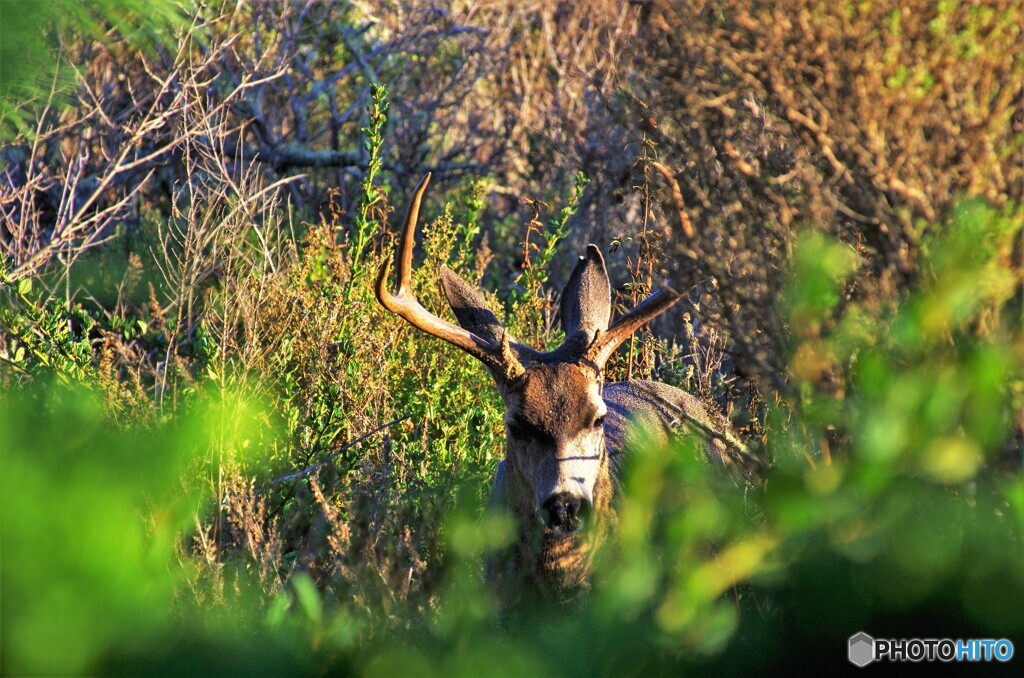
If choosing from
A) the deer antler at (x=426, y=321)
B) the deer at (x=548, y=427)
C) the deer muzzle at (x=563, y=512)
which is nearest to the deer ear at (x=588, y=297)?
the deer at (x=548, y=427)

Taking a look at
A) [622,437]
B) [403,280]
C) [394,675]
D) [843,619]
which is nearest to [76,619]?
[394,675]

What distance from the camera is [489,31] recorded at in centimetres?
1081

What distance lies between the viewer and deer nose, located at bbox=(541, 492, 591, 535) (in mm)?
4496

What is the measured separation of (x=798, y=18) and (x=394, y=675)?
6.94 feet

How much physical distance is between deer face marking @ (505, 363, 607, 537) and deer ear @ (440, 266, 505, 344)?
1.41 feet

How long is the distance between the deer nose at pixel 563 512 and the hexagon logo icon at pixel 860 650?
2290mm

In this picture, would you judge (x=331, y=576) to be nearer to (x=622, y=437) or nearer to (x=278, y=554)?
(x=278, y=554)

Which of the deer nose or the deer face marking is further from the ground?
the deer face marking

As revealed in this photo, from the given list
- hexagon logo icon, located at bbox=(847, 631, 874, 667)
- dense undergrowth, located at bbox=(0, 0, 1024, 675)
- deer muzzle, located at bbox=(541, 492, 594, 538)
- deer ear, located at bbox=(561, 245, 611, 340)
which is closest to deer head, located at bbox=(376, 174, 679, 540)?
deer muzzle, located at bbox=(541, 492, 594, 538)

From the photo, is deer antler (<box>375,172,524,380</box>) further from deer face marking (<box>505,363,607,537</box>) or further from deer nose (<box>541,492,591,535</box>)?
deer nose (<box>541,492,591,535</box>)

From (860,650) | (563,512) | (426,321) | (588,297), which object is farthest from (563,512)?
(860,650)

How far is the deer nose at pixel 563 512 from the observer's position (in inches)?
177

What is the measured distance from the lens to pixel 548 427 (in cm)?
472

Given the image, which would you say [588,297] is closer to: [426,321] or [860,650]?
[426,321]
